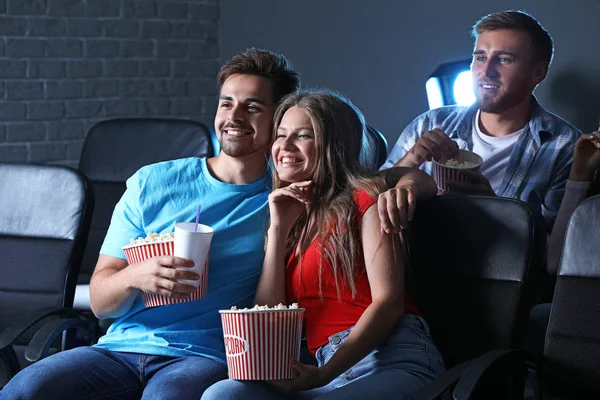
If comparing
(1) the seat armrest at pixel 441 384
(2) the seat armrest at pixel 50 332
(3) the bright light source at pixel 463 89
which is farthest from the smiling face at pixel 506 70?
(2) the seat armrest at pixel 50 332

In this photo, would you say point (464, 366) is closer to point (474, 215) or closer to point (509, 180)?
point (474, 215)

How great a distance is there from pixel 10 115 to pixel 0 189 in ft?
5.00

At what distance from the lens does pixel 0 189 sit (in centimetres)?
238

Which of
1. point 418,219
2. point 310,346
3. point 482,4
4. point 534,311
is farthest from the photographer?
point 482,4

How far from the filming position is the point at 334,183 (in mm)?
1907

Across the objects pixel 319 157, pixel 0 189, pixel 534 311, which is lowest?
pixel 534 311

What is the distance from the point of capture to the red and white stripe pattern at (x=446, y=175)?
2227mm

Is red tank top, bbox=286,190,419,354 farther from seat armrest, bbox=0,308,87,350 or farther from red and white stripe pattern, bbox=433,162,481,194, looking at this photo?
seat armrest, bbox=0,308,87,350

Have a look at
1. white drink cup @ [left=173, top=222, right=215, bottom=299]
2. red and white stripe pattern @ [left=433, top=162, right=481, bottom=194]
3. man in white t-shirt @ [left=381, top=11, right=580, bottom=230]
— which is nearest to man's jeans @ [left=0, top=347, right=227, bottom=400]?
white drink cup @ [left=173, top=222, right=215, bottom=299]

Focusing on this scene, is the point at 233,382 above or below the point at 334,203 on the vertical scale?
below

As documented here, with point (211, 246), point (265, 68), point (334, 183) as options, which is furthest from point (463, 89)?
point (211, 246)

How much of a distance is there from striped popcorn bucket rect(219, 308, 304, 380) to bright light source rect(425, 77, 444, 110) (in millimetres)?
1921

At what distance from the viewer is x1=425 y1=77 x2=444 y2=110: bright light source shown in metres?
3.36

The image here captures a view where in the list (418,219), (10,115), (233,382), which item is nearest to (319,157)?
(418,219)
